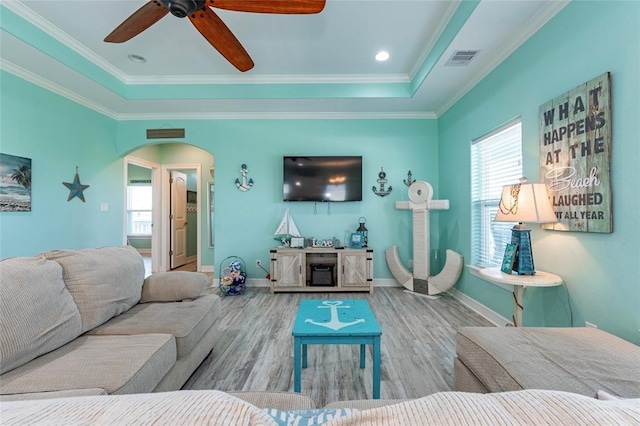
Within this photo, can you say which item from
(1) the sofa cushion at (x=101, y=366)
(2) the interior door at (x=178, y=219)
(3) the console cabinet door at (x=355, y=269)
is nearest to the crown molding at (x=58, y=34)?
(2) the interior door at (x=178, y=219)

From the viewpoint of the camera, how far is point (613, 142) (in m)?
1.56

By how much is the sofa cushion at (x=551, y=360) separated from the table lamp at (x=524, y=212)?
58 centimetres

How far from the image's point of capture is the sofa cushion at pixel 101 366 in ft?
3.60

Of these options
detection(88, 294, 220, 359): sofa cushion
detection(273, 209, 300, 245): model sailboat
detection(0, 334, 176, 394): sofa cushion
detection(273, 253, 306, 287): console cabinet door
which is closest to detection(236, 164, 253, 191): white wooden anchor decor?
detection(273, 209, 300, 245): model sailboat

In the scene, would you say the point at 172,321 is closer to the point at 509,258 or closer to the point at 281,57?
the point at 509,258


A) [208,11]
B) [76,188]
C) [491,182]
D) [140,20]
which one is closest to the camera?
[208,11]

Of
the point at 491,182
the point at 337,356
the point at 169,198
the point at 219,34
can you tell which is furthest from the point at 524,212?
the point at 169,198

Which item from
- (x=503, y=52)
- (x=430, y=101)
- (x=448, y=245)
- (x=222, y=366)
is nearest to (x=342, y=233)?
(x=448, y=245)

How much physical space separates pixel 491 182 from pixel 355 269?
2.01 meters

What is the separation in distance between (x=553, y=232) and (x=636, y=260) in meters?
0.55

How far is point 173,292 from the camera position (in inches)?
82.7

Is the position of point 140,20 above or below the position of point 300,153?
above

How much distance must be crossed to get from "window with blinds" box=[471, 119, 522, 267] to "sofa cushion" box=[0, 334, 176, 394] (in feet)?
9.91

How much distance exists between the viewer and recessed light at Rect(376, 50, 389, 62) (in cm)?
301
